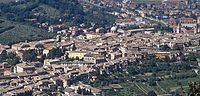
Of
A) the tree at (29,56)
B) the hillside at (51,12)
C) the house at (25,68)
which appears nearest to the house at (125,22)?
the hillside at (51,12)

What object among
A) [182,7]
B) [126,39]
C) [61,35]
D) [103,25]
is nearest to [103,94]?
[126,39]

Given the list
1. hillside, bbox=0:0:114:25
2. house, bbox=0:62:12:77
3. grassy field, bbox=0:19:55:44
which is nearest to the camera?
house, bbox=0:62:12:77

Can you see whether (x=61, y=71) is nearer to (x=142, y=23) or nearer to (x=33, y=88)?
(x=33, y=88)

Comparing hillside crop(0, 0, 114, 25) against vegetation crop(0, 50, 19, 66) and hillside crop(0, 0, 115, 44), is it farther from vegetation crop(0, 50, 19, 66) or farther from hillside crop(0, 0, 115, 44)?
vegetation crop(0, 50, 19, 66)

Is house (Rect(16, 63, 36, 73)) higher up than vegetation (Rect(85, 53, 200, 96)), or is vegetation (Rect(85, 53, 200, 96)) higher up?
vegetation (Rect(85, 53, 200, 96))

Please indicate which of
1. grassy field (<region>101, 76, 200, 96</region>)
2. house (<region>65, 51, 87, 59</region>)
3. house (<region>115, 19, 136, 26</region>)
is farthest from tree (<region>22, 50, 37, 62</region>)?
house (<region>115, 19, 136, 26</region>)

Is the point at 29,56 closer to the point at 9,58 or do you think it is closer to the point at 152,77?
the point at 9,58
